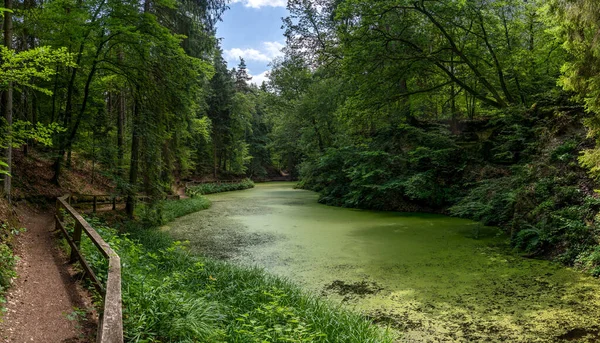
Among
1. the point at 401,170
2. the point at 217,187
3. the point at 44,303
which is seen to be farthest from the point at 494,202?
the point at 217,187

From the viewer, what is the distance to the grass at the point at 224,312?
8.62 ft

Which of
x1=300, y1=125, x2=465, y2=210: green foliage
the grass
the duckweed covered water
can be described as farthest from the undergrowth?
x1=300, y1=125, x2=465, y2=210: green foliage

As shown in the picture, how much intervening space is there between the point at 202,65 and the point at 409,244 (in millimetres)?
6372

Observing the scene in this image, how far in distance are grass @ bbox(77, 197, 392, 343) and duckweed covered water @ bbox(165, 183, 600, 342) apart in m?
0.61

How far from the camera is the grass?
263 centimetres

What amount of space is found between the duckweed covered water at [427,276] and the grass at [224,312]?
2.00 feet

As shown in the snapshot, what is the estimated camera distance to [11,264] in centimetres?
360

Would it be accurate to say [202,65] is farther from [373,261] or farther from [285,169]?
[285,169]

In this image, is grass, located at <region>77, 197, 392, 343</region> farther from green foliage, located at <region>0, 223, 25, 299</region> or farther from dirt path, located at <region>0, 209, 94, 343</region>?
green foliage, located at <region>0, 223, 25, 299</region>

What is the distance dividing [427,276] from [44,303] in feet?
15.4

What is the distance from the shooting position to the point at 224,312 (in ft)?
11.4

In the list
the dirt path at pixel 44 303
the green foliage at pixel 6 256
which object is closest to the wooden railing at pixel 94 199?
the green foliage at pixel 6 256

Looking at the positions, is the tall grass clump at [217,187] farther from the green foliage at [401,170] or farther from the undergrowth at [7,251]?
the undergrowth at [7,251]

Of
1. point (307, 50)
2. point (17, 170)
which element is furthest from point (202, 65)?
point (307, 50)
